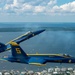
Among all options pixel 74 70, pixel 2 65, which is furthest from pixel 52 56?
pixel 2 65

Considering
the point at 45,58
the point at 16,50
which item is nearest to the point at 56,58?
the point at 45,58

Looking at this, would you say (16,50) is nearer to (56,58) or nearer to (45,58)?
(45,58)

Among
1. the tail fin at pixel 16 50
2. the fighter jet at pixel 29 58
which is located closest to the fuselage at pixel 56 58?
the fighter jet at pixel 29 58

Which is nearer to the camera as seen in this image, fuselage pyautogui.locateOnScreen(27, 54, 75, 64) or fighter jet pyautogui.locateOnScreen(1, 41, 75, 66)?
fighter jet pyautogui.locateOnScreen(1, 41, 75, 66)

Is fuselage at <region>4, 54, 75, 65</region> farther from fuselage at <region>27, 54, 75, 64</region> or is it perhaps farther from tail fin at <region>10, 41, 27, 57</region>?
tail fin at <region>10, 41, 27, 57</region>

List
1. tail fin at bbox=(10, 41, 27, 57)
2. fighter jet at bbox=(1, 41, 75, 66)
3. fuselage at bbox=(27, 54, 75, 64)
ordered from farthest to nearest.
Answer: fuselage at bbox=(27, 54, 75, 64), fighter jet at bbox=(1, 41, 75, 66), tail fin at bbox=(10, 41, 27, 57)

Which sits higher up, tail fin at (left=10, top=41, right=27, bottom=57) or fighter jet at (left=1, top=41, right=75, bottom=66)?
tail fin at (left=10, top=41, right=27, bottom=57)

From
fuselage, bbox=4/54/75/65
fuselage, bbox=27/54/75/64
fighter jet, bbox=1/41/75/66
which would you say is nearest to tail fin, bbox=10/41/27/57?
fighter jet, bbox=1/41/75/66

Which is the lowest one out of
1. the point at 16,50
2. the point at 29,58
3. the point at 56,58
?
the point at 56,58

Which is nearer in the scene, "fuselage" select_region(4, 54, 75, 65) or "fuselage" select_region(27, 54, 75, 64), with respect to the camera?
"fuselage" select_region(4, 54, 75, 65)

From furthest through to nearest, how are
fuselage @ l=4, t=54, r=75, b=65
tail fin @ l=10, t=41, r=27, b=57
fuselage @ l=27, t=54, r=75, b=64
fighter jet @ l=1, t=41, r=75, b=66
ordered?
fuselage @ l=27, t=54, r=75, b=64 < fuselage @ l=4, t=54, r=75, b=65 < fighter jet @ l=1, t=41, r=75, b=66 < tail fin @ l=10, t=41, r=27, b=57

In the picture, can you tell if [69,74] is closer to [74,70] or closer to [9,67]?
[74,70]

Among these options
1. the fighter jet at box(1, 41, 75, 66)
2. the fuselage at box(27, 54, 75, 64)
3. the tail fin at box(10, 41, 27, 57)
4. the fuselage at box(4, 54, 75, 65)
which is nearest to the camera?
the tail fin at box(10, 41, 27, 57)
